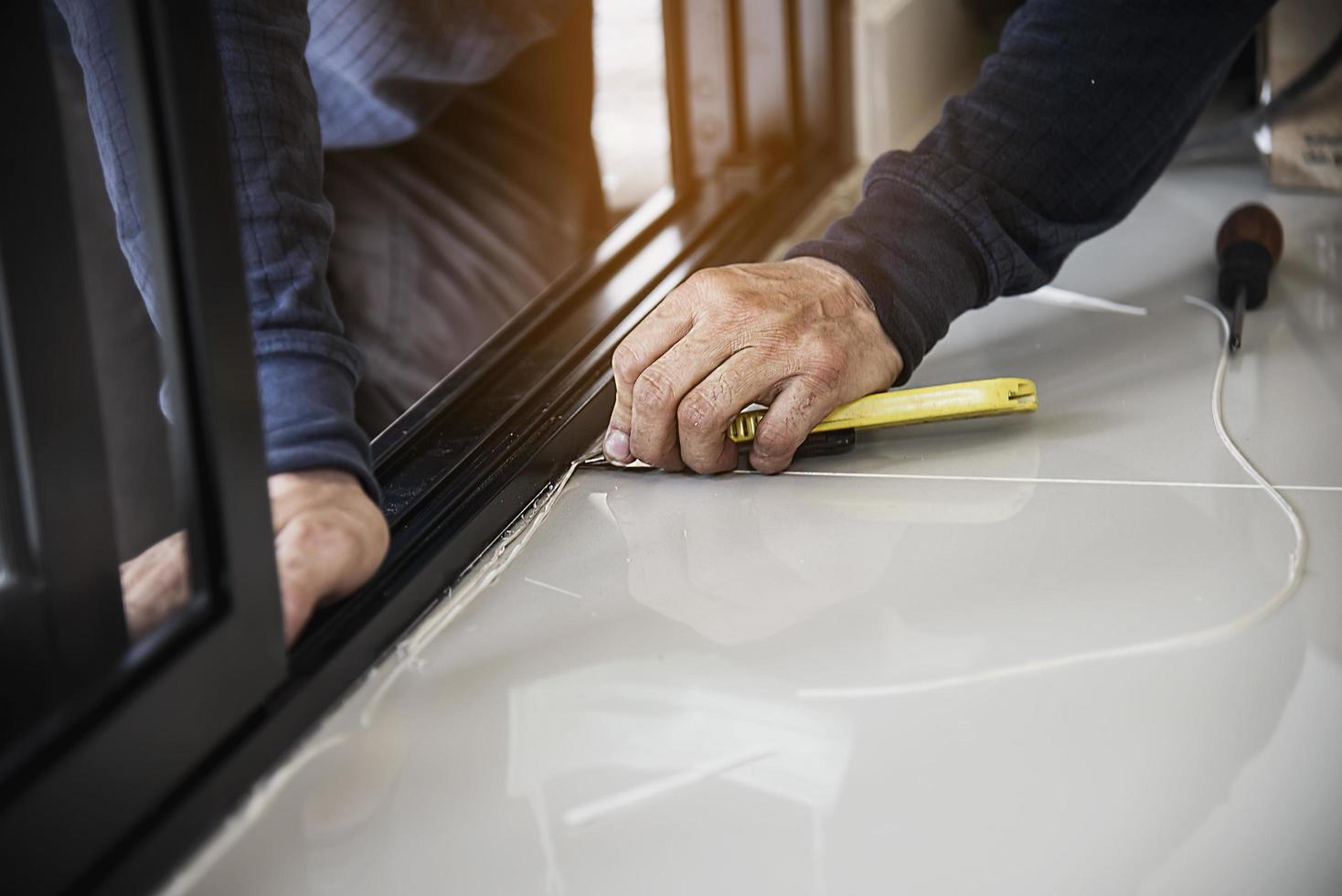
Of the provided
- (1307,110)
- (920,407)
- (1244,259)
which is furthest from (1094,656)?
(1307,110)

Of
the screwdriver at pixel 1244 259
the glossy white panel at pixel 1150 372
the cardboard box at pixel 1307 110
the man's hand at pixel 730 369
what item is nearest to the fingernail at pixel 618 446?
the man's hand at pixel 730 369

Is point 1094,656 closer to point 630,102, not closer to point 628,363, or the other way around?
point 628,363

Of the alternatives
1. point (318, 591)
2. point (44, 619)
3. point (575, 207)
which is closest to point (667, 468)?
point (318, 591)

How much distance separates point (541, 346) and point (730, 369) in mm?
284

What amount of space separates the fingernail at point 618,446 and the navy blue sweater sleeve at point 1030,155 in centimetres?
19

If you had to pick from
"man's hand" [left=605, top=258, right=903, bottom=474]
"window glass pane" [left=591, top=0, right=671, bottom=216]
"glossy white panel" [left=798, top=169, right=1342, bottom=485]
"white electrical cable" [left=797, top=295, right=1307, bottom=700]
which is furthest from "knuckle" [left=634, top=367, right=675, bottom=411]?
"window glass pane" [left=591, top=0, right=671, bottom=216]

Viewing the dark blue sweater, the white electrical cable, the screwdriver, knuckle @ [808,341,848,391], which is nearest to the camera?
the white electrical cable

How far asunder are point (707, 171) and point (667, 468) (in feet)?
2.63

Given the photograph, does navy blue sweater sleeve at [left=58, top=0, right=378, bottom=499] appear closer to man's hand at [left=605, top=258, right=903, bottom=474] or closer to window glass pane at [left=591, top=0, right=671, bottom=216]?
man's hand at [left=605, top=258, right=903, bottom=474]

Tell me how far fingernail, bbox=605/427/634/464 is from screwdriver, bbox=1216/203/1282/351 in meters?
0.51

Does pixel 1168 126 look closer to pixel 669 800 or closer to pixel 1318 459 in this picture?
pixel 1318 459

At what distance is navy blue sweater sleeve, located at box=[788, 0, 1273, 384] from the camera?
0.86m

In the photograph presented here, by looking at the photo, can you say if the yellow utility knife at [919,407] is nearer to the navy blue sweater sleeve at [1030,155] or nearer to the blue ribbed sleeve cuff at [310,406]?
the navy blue sweater sleeve at [1030,155]

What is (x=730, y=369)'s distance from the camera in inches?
29.7
